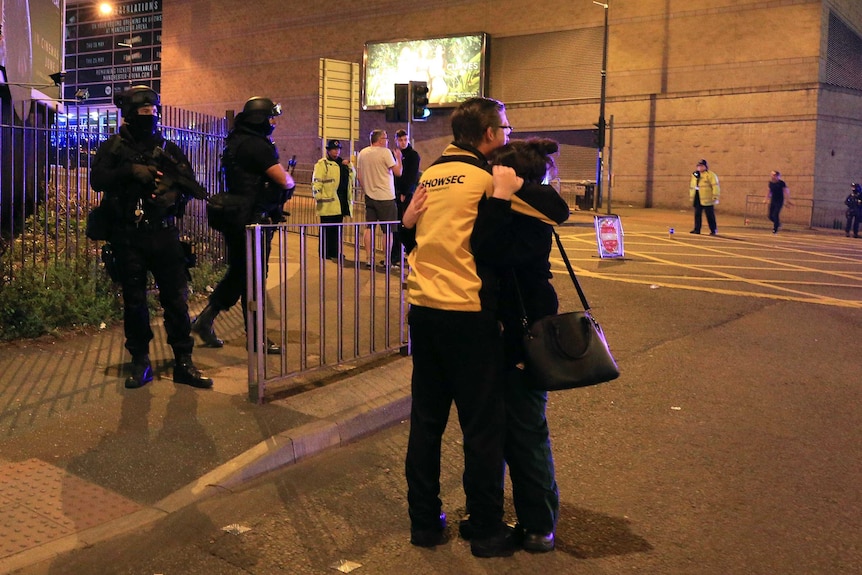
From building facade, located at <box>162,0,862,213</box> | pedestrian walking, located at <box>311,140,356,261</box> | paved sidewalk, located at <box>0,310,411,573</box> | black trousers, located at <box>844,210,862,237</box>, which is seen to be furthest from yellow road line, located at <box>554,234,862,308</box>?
building facade, located at <box>162,0,862,213</box>

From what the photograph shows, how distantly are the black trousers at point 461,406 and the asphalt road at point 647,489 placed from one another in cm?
26

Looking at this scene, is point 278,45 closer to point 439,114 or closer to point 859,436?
point 439,114

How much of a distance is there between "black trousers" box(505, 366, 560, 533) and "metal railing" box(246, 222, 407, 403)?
2.36 metres

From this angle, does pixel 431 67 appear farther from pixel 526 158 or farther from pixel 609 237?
pixel 526 158

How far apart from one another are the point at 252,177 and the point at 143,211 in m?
1.04

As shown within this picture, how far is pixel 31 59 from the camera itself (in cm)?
1253

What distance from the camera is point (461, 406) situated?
3.59 m

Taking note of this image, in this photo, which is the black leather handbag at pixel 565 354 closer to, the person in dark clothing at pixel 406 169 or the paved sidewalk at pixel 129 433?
the paved sidewalk at pixel 129 433

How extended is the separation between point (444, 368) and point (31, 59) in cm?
1147

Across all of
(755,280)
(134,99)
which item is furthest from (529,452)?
(755,280)

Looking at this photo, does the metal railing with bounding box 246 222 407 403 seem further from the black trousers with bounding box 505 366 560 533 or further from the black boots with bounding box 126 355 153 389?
the black trousers with bounding box 505 366 560 533

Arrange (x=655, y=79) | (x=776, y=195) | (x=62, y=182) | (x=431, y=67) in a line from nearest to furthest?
1. (x=62, y=182)
2. (x=776, y=195)
3. (x=655, y=79)
4. (x=431, y=67)

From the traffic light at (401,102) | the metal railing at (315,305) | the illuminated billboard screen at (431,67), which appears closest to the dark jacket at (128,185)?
the metal railing at (315,305)

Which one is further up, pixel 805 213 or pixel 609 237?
pixel 805 213
